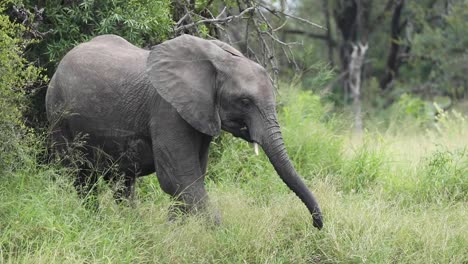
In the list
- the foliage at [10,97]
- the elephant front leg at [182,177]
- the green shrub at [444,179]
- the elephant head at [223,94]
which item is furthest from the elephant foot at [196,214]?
the green shrub at [444,179]

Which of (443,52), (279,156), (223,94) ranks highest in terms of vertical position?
(223,94)

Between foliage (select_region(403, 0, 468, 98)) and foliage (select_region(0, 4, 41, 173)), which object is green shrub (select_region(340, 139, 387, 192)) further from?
foliage (select_region(403, 0, 468, 98))

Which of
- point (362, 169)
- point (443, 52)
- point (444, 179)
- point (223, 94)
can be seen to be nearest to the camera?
point (223, 94)

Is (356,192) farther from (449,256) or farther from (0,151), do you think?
(0,151)

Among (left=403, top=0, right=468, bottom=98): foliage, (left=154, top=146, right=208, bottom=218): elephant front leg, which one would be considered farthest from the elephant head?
(left=403, top=0, right=468, bottom=98): foliage

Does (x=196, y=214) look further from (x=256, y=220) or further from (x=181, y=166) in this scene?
(x=256, y=220)

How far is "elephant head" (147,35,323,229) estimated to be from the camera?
5367mm

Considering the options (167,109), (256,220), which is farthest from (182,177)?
(256,220)

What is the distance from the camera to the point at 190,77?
5582 mm

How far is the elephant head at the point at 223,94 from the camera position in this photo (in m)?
5.37

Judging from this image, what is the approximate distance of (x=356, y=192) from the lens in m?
7.43

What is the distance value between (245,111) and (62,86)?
4.87 ft

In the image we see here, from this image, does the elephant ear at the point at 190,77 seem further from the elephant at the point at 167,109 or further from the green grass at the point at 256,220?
the green grass at the point at 256,220

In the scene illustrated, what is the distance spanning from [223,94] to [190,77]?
27cm
